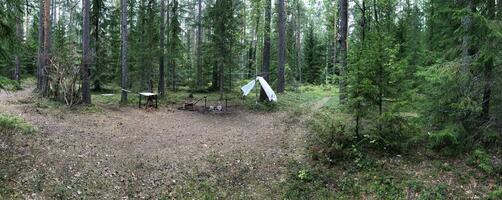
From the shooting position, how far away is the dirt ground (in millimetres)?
6527

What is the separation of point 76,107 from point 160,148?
6.55 meters

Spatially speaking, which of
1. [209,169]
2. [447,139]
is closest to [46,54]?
[209,169]

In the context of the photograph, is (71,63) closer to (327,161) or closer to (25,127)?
(25,127)

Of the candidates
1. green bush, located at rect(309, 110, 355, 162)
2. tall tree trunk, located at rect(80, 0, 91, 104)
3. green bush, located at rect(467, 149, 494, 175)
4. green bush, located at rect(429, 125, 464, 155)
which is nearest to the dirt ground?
green bush, located at rect(309, 110, 355, 162)

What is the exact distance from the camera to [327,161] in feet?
25.1

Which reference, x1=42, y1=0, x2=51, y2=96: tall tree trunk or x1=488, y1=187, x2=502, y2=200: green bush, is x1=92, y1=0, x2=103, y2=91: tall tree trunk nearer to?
x1=42, y1=0, x2=51, y2=96: tall tree trunk

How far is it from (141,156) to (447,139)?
6.90 m

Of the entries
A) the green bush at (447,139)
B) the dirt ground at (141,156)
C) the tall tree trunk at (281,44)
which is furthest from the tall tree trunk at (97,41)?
the green bush at (447,139)

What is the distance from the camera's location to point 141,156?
8359mm

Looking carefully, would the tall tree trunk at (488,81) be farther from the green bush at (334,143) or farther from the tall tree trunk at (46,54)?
the tall tree trunk at (46,54)

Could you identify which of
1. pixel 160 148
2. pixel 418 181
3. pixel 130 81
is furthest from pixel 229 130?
pixel 130 81

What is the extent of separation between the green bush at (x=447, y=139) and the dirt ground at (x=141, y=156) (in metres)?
3.08

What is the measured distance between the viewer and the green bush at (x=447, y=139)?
6658 millimetres

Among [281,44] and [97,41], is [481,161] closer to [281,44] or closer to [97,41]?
[281,44]
